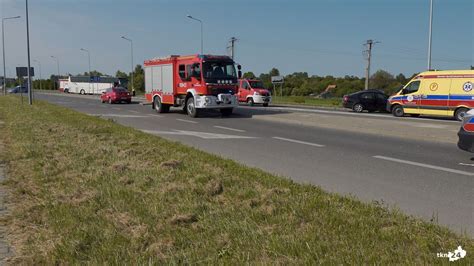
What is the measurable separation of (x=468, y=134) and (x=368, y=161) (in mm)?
1923

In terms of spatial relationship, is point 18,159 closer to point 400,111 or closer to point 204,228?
point 204,228

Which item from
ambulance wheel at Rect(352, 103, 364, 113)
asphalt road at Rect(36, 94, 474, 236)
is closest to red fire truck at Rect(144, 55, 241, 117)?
asphalt road at Rect(36, 94, 474, 236)

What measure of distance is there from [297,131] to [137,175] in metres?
9.28

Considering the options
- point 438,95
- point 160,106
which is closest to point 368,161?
point 438,95

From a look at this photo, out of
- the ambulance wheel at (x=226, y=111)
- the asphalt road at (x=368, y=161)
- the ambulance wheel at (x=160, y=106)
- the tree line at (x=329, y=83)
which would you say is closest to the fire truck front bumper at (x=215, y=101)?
the ambulance wheel at (x=226, y=111)

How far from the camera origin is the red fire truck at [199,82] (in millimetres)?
20016

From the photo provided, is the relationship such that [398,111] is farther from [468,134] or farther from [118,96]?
[118,96]

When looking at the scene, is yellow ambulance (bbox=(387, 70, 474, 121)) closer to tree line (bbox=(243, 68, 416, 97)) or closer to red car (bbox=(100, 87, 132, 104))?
red car (bbox=(100, 87, 132, 104))

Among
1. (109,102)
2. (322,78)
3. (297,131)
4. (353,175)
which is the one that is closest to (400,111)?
(297,131)

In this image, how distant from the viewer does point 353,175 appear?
24.0ft

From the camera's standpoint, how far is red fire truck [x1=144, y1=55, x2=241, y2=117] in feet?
65.7

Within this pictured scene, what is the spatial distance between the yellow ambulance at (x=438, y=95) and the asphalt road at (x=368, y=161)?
6.81 m

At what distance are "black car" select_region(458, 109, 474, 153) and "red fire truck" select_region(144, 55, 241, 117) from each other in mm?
12936

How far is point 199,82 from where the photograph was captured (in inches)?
794
